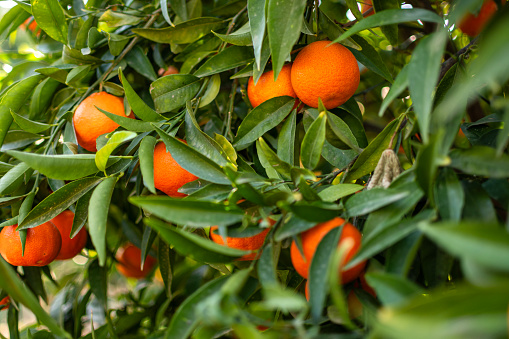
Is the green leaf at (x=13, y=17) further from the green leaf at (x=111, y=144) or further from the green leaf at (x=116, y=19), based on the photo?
the green leaf at (x=111, y=144)

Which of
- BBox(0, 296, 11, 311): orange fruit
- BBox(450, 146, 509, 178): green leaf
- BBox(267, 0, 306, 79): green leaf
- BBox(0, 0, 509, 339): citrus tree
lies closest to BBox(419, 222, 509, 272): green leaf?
BBox(0, 0, 509, 339): citrus tree

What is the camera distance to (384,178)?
1.71 ft

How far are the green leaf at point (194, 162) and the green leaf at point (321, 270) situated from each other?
0.52ft

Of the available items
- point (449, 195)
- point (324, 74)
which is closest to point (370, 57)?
point (324, 74)

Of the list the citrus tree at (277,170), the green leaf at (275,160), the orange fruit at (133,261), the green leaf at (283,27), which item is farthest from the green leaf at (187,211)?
the orange fruit at (133,261)

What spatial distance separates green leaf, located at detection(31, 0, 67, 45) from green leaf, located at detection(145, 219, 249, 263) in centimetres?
50

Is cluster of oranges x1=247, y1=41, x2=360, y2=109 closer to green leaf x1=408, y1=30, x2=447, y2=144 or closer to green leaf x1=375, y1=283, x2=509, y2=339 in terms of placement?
green leaf x1=408, y1=30, x2=447, y2=144

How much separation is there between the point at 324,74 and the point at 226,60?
0.62 ft

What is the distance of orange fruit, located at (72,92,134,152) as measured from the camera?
72cm

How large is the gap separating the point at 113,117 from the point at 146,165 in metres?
0.14

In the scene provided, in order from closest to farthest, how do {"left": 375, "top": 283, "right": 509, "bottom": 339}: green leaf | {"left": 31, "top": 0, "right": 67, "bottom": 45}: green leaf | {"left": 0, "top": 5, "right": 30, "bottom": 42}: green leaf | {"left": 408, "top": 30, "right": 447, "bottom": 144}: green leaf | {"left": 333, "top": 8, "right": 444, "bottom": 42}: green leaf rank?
{"left": 375, "top": 283, "right": 509, "bottom": 339}: green leaf < {"left": 408, "top": 30, "right": 447, "bottom": 144}: green leaf < {"left": 333, "top": 8, "right": 444, "bottom": 42}: green leaf < {"left": 31, "top": 0, "right": 67, "bottom": 45}: green leaf < {"left": 0, "top": 5, "right": 30, "bottom": 42}: green leaf

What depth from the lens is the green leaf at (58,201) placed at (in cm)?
62

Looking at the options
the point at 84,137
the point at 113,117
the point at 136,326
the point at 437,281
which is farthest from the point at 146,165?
the point at 136,326

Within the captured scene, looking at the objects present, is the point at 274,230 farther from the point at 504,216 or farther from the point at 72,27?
the point at 72,27
